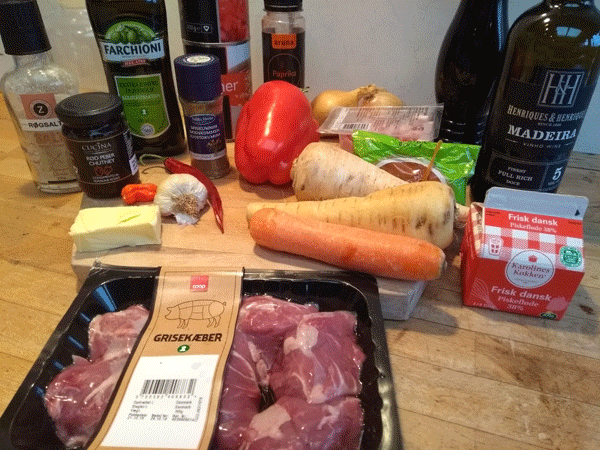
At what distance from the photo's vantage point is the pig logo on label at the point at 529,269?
2.43 feet

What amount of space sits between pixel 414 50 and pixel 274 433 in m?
1.08

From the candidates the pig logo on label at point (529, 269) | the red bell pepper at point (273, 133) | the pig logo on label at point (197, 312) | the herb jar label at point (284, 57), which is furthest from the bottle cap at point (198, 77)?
the pig logo on label at point (529, 269)

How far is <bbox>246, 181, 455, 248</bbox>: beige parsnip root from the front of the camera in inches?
33.3

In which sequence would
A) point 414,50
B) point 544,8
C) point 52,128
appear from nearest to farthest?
point 544,8 < point 52,128 < point 414,50

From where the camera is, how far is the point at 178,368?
67 cm

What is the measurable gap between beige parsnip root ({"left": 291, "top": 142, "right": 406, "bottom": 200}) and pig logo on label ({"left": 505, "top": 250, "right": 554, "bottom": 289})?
0.32 metres

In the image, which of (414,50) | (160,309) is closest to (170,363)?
(160,309)

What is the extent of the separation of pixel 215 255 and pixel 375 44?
80 cm

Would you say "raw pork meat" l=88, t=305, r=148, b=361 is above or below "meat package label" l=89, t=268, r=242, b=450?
below

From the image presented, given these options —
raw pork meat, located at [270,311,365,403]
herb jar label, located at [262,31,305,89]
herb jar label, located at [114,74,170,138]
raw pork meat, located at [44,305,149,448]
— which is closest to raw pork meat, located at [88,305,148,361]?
raw pork meat, located at [44,305,149,448]

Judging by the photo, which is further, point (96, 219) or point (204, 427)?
point (96, 219)

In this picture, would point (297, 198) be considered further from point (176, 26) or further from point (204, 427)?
point (176, 26)

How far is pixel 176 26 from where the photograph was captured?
4.61 ft

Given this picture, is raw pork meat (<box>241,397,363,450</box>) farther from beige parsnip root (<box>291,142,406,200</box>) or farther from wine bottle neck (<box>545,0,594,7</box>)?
wine bottle neck (<box>545,0,594,7</box>)
